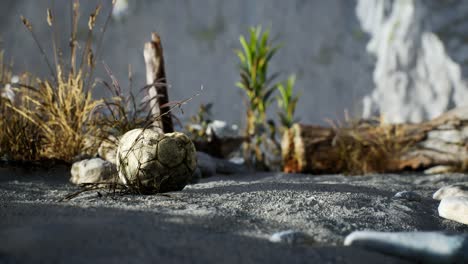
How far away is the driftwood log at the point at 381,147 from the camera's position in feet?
12.2

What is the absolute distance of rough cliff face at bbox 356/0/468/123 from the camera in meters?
8.74

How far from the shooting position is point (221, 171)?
12.3 ft

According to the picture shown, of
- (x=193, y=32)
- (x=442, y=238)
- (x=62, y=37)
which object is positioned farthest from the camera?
(x=193, y=32)

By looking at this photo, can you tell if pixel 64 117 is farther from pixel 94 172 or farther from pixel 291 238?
pixel 291 238

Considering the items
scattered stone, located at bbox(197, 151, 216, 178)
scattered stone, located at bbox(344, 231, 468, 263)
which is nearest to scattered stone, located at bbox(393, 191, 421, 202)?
scattered stone, located at bbox(344, 231, 468, 263)

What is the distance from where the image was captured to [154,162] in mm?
1812

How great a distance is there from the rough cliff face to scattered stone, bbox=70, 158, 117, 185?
7457 mm

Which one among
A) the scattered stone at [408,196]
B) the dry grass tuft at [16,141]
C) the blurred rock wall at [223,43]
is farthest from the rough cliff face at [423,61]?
the dry grass tuft at [16,141]

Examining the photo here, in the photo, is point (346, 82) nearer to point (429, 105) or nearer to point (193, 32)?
point (429, 105)

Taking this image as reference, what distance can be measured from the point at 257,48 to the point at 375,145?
160cm

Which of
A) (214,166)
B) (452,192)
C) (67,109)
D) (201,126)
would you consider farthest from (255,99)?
(452,192)

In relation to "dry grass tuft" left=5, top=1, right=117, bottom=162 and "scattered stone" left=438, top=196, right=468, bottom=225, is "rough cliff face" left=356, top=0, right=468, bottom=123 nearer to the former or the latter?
"dry grass tuft" left=5, top=1, right=117, bottom=162

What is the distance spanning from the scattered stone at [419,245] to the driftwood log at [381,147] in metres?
2.66

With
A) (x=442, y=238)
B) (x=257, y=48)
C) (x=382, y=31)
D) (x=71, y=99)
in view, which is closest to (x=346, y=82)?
(x=382, y=31)
